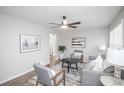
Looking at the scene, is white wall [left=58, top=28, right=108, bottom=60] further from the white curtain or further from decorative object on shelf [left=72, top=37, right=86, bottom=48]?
the white curtain

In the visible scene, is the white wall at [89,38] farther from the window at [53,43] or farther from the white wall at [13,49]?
the white wall at [13,49]

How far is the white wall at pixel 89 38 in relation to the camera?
6875 mm

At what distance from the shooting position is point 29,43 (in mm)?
4645

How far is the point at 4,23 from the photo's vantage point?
11.4 ft

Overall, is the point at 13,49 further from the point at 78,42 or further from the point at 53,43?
the point at 78,42

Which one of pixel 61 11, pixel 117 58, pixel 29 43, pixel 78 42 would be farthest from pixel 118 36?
pixel 29 43

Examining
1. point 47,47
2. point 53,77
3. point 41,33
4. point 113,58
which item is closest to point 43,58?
point 47,47

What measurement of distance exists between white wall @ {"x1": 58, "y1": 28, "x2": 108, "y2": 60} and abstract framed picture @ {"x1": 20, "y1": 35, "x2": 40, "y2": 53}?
2.80 meters

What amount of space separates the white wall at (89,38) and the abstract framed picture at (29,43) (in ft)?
9.17

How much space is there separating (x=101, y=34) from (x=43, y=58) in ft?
13.8

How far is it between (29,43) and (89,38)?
14.2 feet
